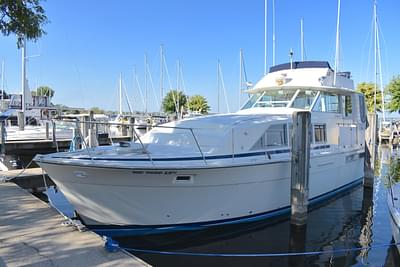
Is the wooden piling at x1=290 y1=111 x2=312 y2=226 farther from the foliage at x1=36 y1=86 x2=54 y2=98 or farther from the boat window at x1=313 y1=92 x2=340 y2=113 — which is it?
the foliage at x1=36 y1=86 x2=54 y2=98

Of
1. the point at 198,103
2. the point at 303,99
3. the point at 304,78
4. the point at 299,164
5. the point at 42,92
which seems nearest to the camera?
the point at 299,164

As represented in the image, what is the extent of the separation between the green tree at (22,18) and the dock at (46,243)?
A: 3.31m

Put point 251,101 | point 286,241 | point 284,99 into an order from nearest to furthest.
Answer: point 286,241, point 284,99, point 251,101

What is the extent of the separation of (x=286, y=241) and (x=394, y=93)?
3663cm

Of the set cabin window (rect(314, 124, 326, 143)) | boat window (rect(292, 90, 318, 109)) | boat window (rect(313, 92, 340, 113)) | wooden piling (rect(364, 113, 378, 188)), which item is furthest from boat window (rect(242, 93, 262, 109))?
wooden piling (rect(364, 113, 378, 188))

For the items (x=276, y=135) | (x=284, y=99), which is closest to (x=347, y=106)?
(x=284, y=99)

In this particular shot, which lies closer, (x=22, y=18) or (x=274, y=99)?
(x=22, y=18)

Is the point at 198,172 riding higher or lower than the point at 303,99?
lower

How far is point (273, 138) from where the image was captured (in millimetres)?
9102

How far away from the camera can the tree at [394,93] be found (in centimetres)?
3875

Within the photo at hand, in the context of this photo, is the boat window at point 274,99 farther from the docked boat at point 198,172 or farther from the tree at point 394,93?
the tree at point 394,93

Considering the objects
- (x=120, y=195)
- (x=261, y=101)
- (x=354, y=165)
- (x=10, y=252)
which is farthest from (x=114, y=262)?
(x=354, y=165)

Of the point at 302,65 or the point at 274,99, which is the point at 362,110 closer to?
the point at 302,65

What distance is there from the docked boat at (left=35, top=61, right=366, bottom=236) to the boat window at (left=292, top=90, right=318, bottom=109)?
0.03m
